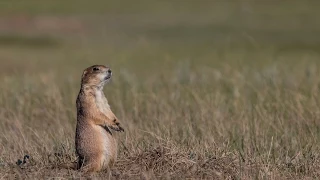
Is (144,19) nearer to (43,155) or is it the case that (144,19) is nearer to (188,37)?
(188,37)

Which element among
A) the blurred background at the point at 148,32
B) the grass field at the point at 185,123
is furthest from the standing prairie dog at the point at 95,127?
the blurred background at the point at 148,32

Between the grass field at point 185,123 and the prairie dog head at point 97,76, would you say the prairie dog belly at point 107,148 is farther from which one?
the prairie dog head at point 97,76

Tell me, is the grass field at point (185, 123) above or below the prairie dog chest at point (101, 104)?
below

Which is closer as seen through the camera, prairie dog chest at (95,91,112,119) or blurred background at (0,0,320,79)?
prairie dog chest at (95,91,112,119)

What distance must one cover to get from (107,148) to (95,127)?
0.21 m

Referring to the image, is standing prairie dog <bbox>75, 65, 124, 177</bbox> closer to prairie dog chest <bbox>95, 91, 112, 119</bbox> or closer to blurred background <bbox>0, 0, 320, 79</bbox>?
prairie dog chest <bbox>95, 91, 112, 119</bbox>

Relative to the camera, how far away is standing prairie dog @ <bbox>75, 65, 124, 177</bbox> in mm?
6328

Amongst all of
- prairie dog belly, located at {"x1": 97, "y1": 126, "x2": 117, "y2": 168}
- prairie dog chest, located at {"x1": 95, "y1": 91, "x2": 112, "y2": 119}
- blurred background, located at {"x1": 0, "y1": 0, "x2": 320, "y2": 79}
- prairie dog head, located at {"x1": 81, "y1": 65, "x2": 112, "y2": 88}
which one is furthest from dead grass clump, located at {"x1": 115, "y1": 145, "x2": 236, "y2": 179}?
blurred background, located at {"x1": 0, "y1": 0, "x2": 320, "y2": 79}

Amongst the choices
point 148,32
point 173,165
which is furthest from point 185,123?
point 148,32

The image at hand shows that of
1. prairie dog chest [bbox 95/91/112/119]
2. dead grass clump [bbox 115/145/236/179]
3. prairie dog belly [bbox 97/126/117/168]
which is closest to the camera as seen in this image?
dead grass clump [bbox 115/145/236/179]

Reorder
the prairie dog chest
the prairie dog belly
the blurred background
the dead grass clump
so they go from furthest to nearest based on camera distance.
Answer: the blurred background < the prairie dog chest < the prairie dog belly < the dead grass clump

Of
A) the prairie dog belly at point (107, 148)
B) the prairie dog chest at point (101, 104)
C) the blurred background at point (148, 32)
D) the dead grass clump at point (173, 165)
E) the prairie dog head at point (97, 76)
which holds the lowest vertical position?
the dead grass clump at point (173, 165)

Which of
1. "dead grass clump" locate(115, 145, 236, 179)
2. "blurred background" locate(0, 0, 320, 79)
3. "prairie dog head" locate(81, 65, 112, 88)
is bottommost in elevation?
"dead grass clump" locate(115, 145, 236, 179)

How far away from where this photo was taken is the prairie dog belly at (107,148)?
20.7ft
